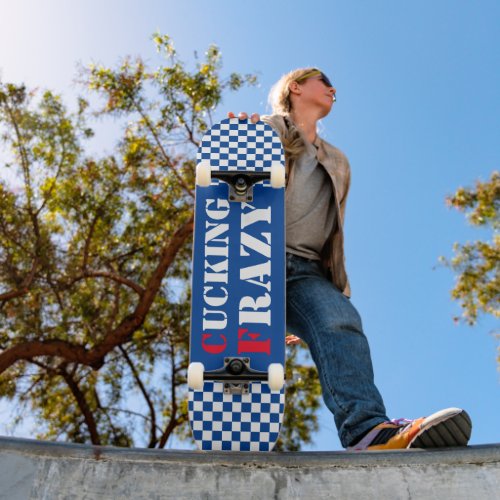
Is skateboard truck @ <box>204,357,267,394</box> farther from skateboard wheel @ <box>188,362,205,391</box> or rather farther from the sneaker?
the sneaker

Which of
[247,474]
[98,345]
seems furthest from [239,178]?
[98,345]

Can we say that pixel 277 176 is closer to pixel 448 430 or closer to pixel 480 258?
pixel 448 430

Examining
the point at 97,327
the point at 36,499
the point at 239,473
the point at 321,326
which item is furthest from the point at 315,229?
the point at 97,327

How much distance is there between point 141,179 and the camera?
27.3 ft

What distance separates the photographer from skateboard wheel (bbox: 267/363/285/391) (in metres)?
2.31

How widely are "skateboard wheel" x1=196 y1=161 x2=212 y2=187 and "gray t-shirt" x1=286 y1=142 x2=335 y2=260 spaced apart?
0.48m

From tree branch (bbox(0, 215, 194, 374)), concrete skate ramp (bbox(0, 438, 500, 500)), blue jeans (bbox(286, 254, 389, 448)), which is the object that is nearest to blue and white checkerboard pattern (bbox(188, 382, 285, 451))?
blue jeans (bbox(286, 254, 389, 448))

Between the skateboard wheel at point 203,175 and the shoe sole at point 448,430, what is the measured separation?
A: 1243 millimetres

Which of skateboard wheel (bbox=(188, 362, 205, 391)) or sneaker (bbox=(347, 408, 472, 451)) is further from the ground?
skateboard wheel (bbox=(188, 362, 205, 391))

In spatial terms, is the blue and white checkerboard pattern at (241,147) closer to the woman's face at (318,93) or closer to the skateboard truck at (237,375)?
the woman's face at (318,93)

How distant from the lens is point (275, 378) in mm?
2316

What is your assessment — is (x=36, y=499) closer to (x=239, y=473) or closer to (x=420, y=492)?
(x=239, y=473)

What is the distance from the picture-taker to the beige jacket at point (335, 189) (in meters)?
2.94

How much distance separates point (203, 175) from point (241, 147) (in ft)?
0.90
